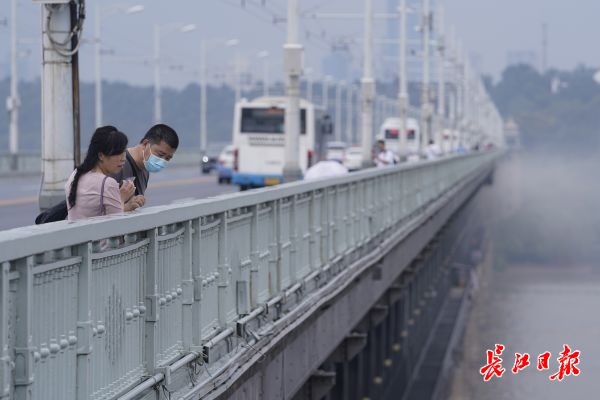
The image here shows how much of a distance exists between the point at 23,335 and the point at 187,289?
11.0 feet

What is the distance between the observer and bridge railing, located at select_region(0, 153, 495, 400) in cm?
684

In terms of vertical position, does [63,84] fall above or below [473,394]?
above

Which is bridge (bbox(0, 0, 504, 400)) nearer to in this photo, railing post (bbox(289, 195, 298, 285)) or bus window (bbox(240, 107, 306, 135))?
railing post (bbox(289, 195, 298, 285))

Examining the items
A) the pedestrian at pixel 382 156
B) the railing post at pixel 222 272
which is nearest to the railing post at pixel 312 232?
the railing post at pixel 222 272

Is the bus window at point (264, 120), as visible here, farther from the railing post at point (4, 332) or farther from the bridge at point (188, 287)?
the railing post at point (4, 332)

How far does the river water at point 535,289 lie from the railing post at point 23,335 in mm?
43747

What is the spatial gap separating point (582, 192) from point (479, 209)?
68.7 metres

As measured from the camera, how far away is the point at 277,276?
13945mm

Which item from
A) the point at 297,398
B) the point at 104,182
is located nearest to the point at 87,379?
the point at 104,182

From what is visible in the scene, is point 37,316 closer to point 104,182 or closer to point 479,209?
point 104,182

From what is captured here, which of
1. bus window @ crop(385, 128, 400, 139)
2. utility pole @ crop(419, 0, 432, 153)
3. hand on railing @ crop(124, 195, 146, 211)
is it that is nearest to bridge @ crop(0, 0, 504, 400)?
hand on railing @ crop(124, 195, 146, 211)

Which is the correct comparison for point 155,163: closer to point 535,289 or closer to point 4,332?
point 4,332

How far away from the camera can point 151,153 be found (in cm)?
1044

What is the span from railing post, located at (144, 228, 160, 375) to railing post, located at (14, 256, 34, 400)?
221 cm
